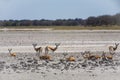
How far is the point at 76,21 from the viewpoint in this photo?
4373 inches

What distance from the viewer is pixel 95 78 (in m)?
16.4

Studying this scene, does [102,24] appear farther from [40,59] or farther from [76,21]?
[40,59]

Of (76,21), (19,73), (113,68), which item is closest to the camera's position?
(19,73)

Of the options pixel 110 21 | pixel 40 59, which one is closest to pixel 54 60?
pixel 40 59

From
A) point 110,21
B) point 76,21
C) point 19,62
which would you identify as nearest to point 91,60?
point 19,62

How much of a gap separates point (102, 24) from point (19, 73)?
80097 millimetres

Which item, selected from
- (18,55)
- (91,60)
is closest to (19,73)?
(91,60)

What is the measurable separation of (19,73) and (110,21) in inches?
2942

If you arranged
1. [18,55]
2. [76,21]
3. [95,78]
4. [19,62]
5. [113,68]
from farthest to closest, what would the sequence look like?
[76,21]
[18,55]
[19,62]
[113,68]
[95,78]

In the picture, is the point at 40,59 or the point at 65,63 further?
the point at 40,59

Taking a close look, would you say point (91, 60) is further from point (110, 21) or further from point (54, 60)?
point (110, 21)

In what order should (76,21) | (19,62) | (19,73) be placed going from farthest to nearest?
(76,21)
(19,62)
(19,73)

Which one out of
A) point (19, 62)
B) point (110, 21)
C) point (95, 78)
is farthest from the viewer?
point (110, 21)

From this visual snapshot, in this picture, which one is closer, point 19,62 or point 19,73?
point 19,73
